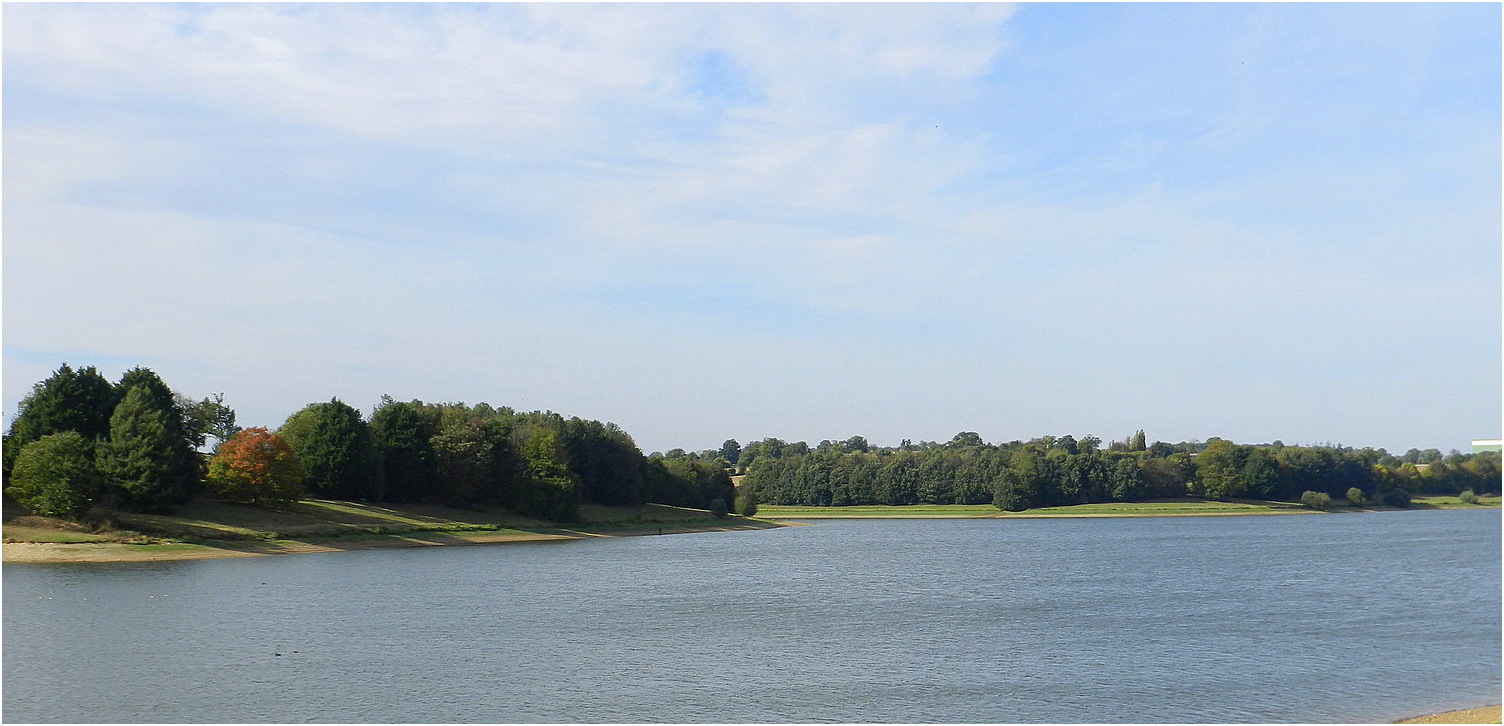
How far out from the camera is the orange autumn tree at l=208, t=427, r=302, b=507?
85125 mm

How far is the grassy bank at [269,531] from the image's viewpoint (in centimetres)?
6875

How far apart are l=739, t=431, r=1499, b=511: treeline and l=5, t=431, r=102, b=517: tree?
103399mm

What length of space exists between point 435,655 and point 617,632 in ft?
24.9

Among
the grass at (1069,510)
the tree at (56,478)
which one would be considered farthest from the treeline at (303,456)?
the grass at (1069,510)

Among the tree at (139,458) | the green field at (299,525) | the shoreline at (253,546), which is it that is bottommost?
the shoreline at (253,546)

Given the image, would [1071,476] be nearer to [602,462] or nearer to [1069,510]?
[1069,510]

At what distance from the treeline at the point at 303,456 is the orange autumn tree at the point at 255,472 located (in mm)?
102

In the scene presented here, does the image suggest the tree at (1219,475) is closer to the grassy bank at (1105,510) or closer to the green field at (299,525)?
the grassy bank at (1105,510)

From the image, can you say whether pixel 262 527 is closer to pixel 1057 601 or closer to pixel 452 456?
pixel 452 456

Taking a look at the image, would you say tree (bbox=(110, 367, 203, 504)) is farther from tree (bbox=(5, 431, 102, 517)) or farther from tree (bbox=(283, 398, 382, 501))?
tree (bbox=(283, 398, 382, 501))

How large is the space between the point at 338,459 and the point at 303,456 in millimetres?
3014

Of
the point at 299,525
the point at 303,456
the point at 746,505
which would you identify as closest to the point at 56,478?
the point at 299,525

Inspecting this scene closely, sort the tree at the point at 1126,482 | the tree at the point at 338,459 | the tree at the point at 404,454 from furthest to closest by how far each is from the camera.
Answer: the tree at the point at 1126,482 → the tree at the point at 404,454 → the tree at the point at 338,459

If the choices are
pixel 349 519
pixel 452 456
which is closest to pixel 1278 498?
pixel 452 456
